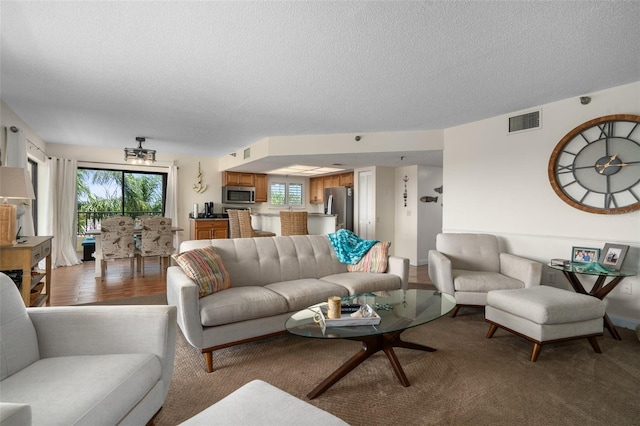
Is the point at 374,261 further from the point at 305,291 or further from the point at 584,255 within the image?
the point at 584,255

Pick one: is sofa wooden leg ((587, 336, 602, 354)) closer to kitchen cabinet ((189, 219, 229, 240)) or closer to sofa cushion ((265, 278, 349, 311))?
sofa cushion ((265, 278, 349, 311))

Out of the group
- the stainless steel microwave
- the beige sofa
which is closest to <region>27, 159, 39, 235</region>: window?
the stainless steel microwave

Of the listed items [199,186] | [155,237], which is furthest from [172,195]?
[155,237]

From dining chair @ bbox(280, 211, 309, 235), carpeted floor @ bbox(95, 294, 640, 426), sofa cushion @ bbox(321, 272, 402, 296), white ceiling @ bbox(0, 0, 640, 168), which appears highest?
white ceiling @ bbox(0, 0, 640, 168)

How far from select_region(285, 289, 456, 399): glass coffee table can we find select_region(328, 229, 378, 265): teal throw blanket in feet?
2.93

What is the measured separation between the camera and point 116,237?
5082mm

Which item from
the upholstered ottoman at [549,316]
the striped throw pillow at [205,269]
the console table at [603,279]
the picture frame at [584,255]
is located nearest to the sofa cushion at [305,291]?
the striped throw pillow at [205,269]

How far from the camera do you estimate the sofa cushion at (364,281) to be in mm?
3049

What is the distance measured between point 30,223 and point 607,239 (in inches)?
273

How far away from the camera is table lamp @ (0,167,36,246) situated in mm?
2693

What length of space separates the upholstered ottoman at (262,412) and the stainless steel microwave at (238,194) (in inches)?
277

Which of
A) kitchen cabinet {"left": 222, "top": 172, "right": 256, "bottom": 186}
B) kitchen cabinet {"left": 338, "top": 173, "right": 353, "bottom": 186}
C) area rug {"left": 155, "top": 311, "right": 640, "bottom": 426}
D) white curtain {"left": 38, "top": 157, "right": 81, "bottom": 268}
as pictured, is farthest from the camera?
kitchen cabinet {"left": 222, "top": 172, "right": 256, "bottom": 186}

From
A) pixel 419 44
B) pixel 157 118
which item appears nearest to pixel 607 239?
pixel 419 44

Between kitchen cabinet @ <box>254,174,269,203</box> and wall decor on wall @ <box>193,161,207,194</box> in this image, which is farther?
kitchen cabinet @ <box>254,174,269,203</box>
